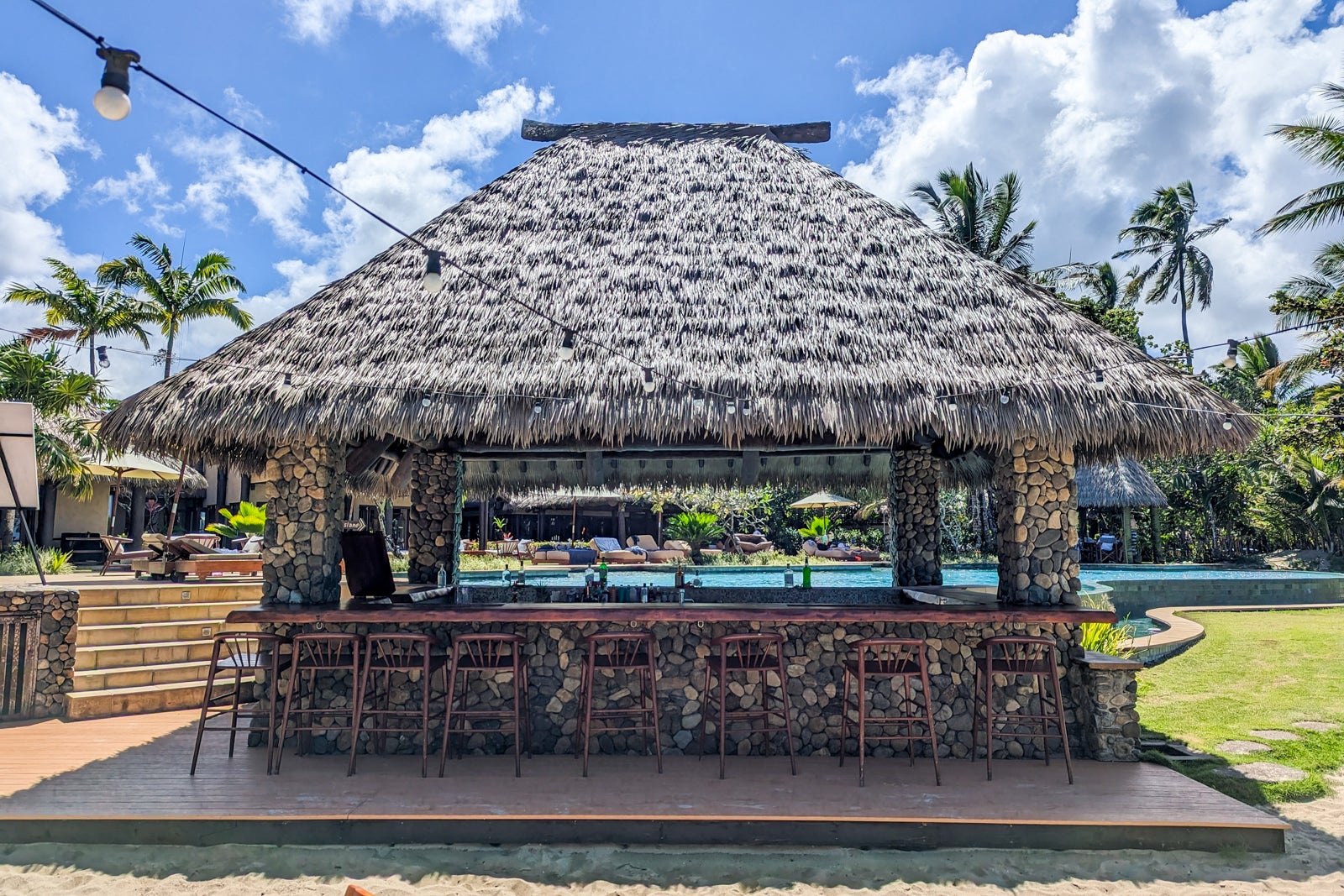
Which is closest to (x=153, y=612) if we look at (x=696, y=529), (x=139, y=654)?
(x=139, y=654)

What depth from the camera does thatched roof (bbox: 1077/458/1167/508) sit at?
18.2 m

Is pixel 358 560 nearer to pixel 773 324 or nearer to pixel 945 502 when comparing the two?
pixel 773 324

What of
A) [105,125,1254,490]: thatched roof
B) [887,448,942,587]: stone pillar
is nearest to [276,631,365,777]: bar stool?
[105,125,1254,490]: thatched roof

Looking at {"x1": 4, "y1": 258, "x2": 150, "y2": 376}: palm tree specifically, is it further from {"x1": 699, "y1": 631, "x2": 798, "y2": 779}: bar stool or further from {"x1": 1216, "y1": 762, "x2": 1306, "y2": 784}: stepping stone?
{"x1": 1216, "y1": 762, "x2": 1306, "y2": 784}: stepping stone

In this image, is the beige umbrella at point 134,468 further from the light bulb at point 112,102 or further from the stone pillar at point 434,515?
the light bulb at point 112,102

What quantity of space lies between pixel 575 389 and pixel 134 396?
10.7 feet

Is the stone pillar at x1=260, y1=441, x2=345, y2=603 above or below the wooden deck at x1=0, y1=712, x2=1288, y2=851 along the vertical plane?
above

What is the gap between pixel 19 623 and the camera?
640cm

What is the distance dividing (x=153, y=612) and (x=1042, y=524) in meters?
8.04

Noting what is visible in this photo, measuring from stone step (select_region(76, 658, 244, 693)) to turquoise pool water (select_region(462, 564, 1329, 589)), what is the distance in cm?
538

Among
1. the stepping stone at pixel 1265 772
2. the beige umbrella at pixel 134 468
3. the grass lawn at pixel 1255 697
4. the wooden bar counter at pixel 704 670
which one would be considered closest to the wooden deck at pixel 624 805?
the wooden bar counter at pixel 704 670

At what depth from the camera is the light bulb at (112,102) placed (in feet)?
9.80

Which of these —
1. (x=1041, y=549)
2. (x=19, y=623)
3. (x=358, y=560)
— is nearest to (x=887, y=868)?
(x=1041, y=549)

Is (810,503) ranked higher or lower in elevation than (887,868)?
higher
